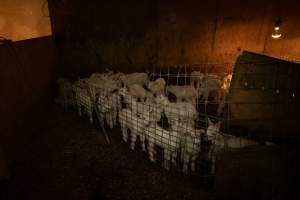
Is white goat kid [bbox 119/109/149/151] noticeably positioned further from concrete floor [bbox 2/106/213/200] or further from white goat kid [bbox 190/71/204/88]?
white goat kid [bbox 190/71/204/88]

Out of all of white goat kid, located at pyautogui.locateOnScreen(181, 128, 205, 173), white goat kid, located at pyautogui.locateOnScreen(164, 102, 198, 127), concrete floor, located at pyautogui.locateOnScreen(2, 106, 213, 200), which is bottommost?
concrete floor, located at pyautogui.locateOnScreen(2, 106, 213, 200)

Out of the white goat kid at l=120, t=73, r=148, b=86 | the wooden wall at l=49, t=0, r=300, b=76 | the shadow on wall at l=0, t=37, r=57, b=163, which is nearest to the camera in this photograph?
the shadow on wall at l=0, t=37, r=57, b=163

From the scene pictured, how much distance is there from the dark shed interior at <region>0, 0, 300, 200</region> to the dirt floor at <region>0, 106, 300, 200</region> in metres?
0.01

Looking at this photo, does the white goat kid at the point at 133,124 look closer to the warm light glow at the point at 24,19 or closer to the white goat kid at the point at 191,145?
the white goat kid at the point at 191,145

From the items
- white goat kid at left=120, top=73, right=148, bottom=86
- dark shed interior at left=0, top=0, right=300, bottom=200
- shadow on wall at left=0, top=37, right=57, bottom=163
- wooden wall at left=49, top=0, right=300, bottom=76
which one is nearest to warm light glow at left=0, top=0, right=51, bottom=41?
dark shed interior at left=0, top=0, right=300, bottom=200

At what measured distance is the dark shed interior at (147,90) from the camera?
2.79 meters

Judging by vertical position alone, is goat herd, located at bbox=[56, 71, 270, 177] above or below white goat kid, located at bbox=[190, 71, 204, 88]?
below

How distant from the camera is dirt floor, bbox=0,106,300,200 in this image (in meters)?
2.66

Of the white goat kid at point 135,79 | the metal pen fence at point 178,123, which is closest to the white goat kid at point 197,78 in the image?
the metal pen fence at point 178,123

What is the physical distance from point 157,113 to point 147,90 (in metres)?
1.16

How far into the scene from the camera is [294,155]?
8.36 ft

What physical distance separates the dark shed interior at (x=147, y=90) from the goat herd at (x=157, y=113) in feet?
0.17

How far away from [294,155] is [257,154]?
1.19 feet

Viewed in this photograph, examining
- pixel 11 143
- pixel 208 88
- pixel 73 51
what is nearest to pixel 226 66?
pixel 208 88
